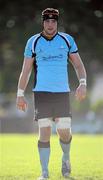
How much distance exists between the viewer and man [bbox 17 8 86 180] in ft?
27.2

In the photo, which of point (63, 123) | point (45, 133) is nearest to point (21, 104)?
point (45, 133)

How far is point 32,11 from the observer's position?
134 feet

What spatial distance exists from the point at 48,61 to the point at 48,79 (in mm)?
221

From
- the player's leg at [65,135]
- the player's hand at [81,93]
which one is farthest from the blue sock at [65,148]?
the player's hand at [81,93]

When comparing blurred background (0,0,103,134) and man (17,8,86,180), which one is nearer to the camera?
man (17,8,86,180)

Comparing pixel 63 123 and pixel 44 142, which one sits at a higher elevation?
pixel 63 123

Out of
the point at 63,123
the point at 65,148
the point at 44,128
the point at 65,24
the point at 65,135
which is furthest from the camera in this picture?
the point at 65,24

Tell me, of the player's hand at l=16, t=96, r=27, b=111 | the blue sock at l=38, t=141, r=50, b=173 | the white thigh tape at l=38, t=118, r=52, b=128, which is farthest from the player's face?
the blue sock at l=38, t=141, r=50, b=173

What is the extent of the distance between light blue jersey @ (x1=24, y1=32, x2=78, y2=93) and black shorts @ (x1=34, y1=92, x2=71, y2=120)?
0.08m

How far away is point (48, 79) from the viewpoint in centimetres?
832

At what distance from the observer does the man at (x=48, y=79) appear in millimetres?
8289

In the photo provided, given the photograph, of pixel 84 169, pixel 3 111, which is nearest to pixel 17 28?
pixel 3 111

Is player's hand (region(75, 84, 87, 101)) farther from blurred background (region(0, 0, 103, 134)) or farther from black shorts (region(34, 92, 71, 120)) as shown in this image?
blurred background (region(0, 0, 103, 134))

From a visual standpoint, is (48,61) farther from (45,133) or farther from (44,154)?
(44,154)
